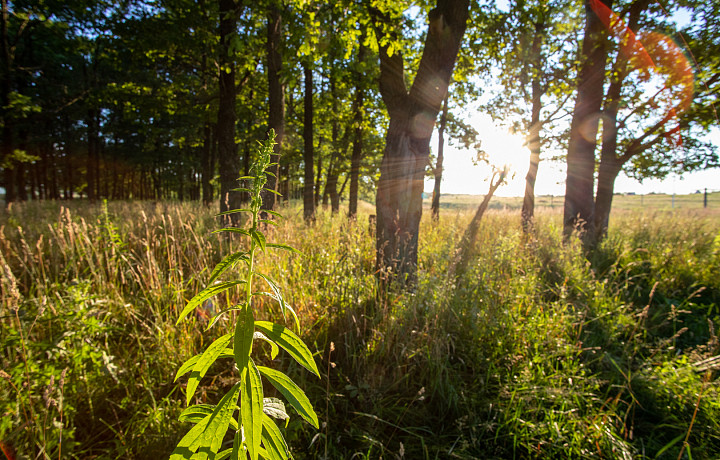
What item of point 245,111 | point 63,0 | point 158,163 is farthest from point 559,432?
point 158,163

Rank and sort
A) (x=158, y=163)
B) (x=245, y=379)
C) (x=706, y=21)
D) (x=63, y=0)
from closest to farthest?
(x=245, y=379), (x=706, y=21), (x=63, y=0), (x=158, y=163)

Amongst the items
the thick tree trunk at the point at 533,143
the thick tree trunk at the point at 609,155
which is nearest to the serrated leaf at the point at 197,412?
the thick tree trunk at the point at 609,155

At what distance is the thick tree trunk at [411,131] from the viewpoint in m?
4.09

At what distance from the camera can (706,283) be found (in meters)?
4.59

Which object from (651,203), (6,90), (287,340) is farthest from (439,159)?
(651,203)

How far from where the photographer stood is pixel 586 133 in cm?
685

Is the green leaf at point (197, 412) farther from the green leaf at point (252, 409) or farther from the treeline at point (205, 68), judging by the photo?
the treeline at point (205, 68)

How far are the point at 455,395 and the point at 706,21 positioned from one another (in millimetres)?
7990

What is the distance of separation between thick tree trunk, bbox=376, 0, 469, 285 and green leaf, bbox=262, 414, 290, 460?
330 centimetres

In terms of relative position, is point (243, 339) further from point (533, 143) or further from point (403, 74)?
point (533, 143)

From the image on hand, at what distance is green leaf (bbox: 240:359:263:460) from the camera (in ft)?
2.10

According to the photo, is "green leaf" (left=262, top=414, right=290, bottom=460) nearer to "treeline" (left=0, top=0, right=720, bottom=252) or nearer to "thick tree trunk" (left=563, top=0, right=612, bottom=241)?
"treeline" (left=0, top=0, right=720, bottom=252)

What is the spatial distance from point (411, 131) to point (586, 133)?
529cm

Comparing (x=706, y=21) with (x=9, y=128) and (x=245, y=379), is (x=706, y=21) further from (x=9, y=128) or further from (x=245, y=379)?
(x=9, y=128)
